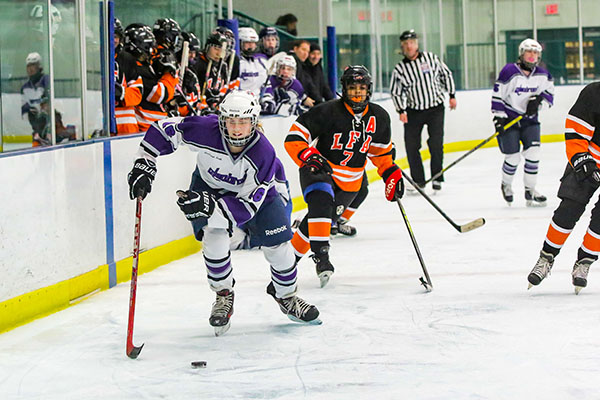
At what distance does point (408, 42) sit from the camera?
26.7 ft

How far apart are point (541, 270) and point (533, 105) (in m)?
3.01

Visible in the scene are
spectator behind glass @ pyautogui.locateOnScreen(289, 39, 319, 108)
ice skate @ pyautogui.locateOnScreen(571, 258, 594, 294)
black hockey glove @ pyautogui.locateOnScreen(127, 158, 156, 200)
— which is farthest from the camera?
spectator behind glass @ pyautogui.locateOnScreen(289, 39, 319, 108)

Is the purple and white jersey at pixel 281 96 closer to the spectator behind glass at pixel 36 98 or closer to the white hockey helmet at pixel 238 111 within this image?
the spectator behind glass at pixel 36 98

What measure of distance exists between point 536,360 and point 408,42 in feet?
17.3

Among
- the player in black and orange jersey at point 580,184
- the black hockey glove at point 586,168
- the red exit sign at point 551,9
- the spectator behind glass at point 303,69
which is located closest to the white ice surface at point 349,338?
the player in black and orange jersey at point 580,184

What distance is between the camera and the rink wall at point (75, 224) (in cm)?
383

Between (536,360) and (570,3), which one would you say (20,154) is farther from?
(570,3)

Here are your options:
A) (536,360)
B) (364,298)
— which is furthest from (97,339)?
(536,360)

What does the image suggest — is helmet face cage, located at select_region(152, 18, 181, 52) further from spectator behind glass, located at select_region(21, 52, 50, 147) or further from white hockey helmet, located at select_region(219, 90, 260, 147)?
white hockey helmet, located at select_region(219, 90, 260, 147)

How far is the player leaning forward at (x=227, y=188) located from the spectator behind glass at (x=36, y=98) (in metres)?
0.81

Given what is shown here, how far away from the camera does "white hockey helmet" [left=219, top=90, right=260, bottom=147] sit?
3.48m

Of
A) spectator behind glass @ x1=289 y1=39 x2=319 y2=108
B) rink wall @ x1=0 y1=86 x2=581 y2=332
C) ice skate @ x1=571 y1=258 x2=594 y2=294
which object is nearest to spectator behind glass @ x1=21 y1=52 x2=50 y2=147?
rink wall @ x1=0 y1=86 x2=581 y2=332

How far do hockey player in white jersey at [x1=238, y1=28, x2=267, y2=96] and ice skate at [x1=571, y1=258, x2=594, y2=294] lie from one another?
351 cm

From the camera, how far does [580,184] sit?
411cm
